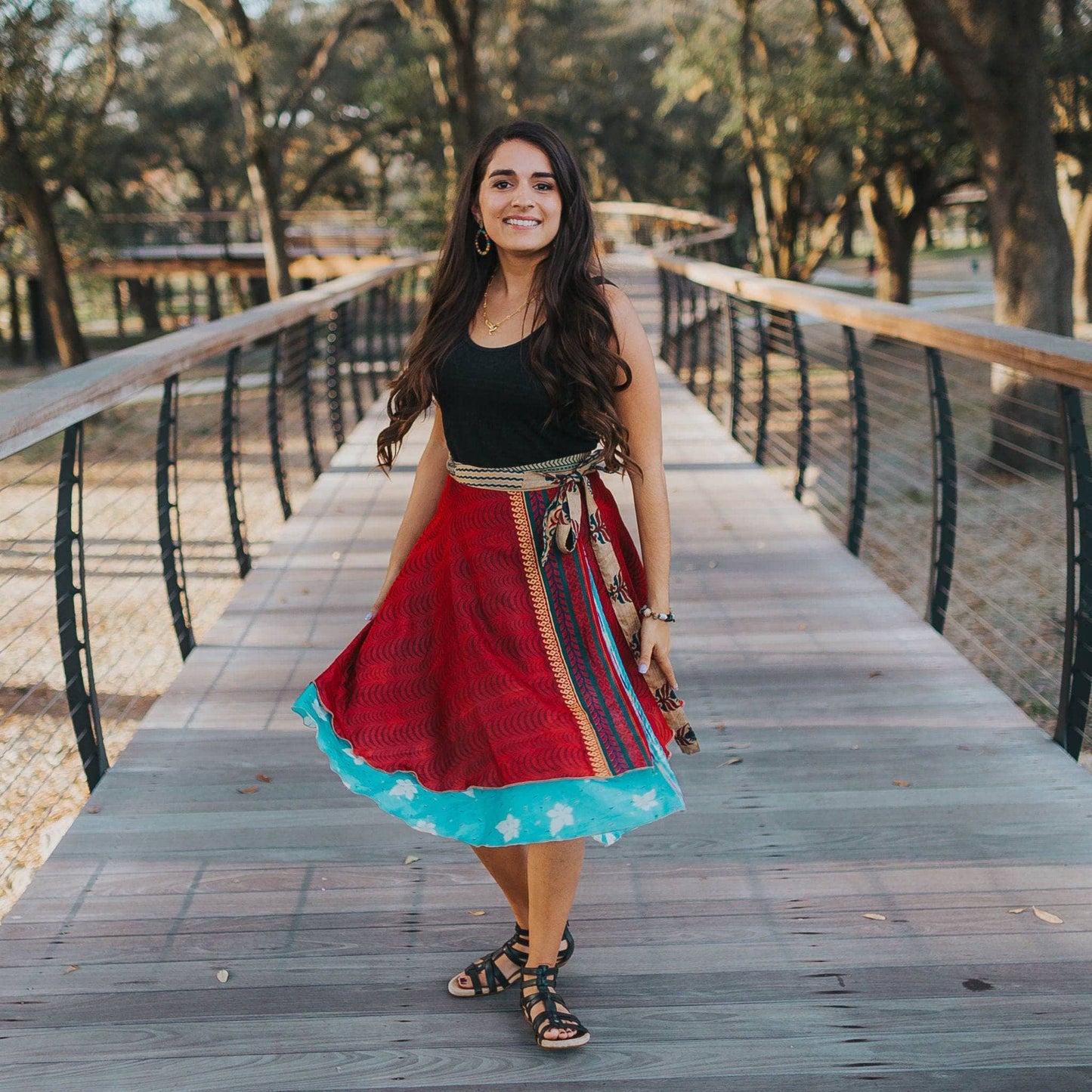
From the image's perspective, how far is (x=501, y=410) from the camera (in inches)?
84.7

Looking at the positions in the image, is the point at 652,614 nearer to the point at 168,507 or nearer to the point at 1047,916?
the point at 1047,916

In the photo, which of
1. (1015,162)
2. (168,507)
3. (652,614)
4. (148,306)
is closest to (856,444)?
(168,507)

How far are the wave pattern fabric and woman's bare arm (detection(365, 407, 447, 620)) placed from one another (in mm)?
117

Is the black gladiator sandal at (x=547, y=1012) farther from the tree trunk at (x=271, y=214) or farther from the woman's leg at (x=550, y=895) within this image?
the tree trunk at (x=271, y=214)

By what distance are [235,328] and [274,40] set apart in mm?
26790

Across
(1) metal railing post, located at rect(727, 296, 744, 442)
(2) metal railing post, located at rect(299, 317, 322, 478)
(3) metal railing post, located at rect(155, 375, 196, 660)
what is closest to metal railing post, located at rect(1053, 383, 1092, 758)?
(3) metal railing post, located at rect(155, 375, 196, 660)

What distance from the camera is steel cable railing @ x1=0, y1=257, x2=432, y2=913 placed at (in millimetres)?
2971

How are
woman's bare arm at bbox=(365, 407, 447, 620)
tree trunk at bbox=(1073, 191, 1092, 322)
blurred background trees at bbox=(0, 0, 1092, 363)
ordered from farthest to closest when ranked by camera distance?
tree trunk at bbox=(1073, 191, 1092, 322), blurred background trees at bbox=(0, 0, 1092, 363), woman's bare arm at bbox=(365, 407, 447, 620)

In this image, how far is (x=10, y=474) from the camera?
44.6ft

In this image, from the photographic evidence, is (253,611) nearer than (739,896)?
No

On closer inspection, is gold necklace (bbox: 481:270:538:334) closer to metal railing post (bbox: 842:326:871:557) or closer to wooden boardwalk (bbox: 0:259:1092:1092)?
wooden boardwalk (bbox: 0:259:1092:1092)

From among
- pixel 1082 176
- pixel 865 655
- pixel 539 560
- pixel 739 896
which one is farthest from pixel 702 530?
pixel 1082 176

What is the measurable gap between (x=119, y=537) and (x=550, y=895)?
335 inches

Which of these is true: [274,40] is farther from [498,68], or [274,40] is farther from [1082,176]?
[1082,176]
